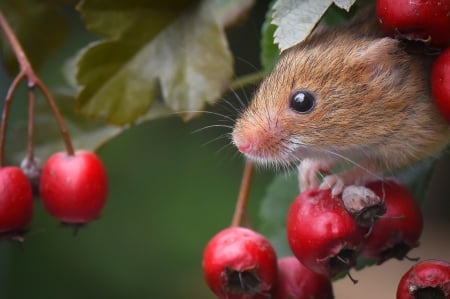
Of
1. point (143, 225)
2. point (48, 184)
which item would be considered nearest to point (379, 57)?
point (48, 184)

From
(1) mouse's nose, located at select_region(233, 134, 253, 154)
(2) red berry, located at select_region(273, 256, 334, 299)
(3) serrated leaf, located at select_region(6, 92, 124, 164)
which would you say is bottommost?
(3) serrated leaf, located at select_region(6, 92, 124, 164)

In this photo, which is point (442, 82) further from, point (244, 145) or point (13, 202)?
point (13, 202)

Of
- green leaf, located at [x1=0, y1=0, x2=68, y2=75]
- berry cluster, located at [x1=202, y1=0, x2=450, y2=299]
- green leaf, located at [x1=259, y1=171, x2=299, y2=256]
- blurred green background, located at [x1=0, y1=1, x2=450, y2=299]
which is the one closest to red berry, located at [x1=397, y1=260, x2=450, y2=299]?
berry cluster, located at [x1=202, y1=0, x2=450, y2=299]

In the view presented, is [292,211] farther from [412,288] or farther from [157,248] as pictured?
[157,248]

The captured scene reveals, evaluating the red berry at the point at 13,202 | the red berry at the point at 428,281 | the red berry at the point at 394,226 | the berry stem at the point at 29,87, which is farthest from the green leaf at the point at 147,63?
the red berry at the point at 428,281

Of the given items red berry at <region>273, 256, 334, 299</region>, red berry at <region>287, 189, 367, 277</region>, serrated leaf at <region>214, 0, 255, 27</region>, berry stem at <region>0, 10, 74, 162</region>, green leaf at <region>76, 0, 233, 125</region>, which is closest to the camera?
red berry at <region>287, 189, 367, 277</region>

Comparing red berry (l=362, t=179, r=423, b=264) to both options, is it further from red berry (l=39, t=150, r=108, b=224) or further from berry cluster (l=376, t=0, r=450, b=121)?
red berry (l=39, t=150, r=108, b=224)
